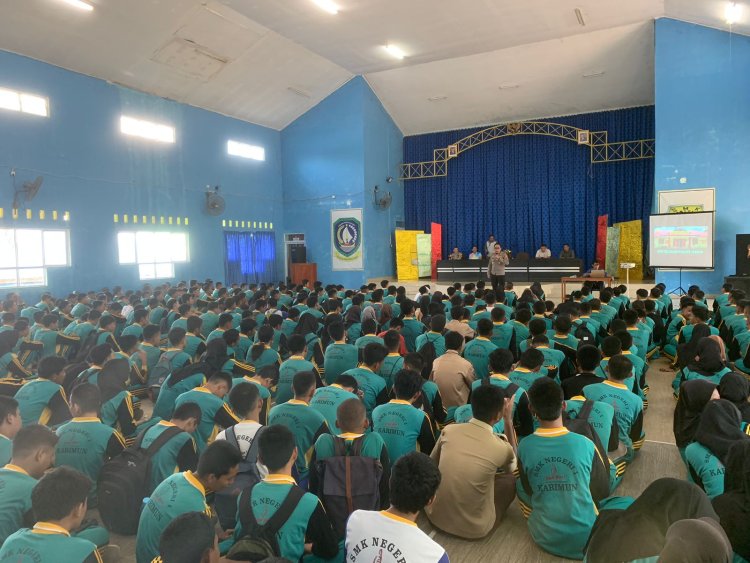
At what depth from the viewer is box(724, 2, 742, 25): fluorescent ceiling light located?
9.35 metres

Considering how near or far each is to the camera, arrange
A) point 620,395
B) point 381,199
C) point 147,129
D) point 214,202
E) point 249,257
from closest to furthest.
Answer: point 620,395 < point 147,129 < point 214,202 < point 249,257 < point 381,199

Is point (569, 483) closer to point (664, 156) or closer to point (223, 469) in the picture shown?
point (223, 469)

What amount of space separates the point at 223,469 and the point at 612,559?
144 centimetres

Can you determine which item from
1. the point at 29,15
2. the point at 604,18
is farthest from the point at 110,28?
the point at 604,18

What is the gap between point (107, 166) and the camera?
1138 cm

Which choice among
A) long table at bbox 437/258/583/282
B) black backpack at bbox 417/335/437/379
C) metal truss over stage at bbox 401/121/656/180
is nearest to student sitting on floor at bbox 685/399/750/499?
black backpack at bbox 417/335/437/379

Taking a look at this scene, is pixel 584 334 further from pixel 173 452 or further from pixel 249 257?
pixel 249 257

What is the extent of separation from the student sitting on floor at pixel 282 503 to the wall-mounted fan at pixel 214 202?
12352 mm

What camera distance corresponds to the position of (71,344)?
5.78 meters

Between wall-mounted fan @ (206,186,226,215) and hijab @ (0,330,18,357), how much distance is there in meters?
8.44

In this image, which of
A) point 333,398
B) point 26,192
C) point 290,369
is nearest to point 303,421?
point 333,398

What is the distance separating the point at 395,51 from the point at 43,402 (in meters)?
11.1

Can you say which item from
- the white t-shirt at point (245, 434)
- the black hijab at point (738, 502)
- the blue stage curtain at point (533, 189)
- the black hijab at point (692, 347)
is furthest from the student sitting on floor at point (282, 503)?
the blue stage curtain at point (533, 189)

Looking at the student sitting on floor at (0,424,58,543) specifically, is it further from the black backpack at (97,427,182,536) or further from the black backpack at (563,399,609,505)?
the black backpack at (563,399,609,505)
